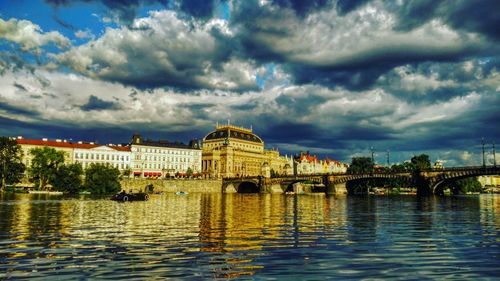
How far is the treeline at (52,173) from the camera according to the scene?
129 m

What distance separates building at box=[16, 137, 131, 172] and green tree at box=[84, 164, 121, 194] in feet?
87.3

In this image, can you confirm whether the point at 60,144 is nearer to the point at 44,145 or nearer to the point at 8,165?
the point at 44,145

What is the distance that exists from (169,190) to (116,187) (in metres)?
33.2

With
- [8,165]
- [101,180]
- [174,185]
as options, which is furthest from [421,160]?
[8,165]

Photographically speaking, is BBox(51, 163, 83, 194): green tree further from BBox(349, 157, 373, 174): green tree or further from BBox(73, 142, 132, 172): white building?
BBox(349, 157, 373, 174): green tree

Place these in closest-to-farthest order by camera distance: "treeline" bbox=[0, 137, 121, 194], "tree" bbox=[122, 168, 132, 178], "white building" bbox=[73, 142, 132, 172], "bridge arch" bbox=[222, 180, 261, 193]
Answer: "treeline" bbox=[0, 137, 121, 194] → "tree" bbox=[122, 168, 132, 178] → "white building" bbox=[73, 142, 132, 172] → "bridge arch" bbox=[222, 180, 261, 193]

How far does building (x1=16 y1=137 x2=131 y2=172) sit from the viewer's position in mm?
165775

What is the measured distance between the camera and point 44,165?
134 meters

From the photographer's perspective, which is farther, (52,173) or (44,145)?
(44,145)

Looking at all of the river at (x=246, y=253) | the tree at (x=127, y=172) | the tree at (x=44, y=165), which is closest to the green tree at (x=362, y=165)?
the tree at (x=127, y=172)

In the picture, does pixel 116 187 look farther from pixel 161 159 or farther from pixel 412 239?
pixel 412 239

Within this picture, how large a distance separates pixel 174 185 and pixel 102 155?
33380 millimetres

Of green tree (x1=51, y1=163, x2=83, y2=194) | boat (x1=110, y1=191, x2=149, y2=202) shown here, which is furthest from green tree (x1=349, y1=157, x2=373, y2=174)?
boat (x1=110, y1=191, x2=149, y2=202)

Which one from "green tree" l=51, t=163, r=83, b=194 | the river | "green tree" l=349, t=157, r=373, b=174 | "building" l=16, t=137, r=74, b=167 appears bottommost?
the river
